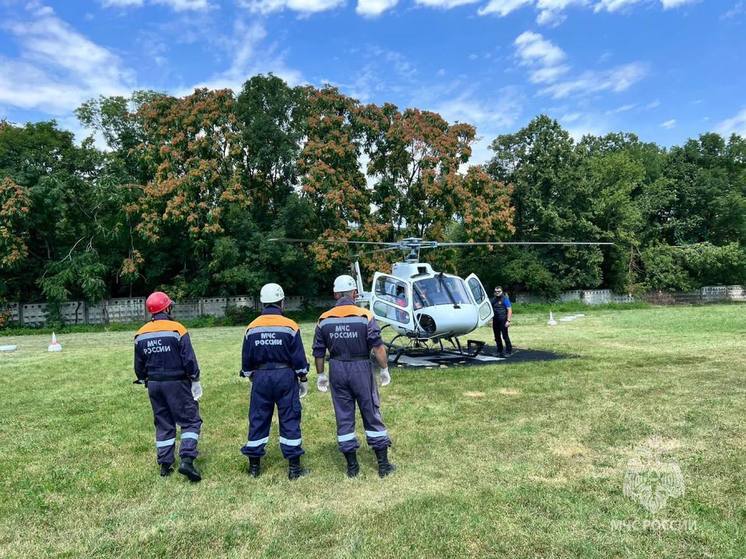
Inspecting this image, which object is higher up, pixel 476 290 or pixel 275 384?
pixel 476 290

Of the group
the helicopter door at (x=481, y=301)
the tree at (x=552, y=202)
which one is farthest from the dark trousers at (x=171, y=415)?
the tree at (x=552, y=202)

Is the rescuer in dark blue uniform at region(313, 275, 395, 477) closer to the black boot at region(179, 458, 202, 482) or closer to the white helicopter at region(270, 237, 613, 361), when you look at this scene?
the black boot at region(179, 458, 202, 482)

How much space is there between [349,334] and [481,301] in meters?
6.74

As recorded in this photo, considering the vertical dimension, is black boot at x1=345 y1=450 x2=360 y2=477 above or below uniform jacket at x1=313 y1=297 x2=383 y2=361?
below

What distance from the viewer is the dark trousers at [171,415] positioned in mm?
4801

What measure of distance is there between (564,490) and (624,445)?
146cm

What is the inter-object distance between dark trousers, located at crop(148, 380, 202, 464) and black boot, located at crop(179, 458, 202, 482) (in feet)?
0.34

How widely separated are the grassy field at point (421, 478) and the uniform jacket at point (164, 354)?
37.7 inches

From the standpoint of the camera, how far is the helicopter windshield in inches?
417

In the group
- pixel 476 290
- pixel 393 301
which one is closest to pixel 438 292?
pixel 393 301

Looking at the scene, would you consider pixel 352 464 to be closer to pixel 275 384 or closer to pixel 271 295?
pixel 275 384

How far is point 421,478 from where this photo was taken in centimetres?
452

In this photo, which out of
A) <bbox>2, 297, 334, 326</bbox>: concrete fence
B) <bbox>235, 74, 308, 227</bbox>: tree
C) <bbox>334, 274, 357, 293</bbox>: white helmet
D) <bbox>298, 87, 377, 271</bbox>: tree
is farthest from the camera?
<bbox>235, 74, 308, 227</bbox>: tree

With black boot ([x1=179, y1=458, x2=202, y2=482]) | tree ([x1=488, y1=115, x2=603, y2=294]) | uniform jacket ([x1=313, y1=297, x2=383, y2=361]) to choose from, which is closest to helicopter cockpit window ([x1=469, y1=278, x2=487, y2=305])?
uniform jacket ([x1=313, y1=297, x2=383, y2=361])
